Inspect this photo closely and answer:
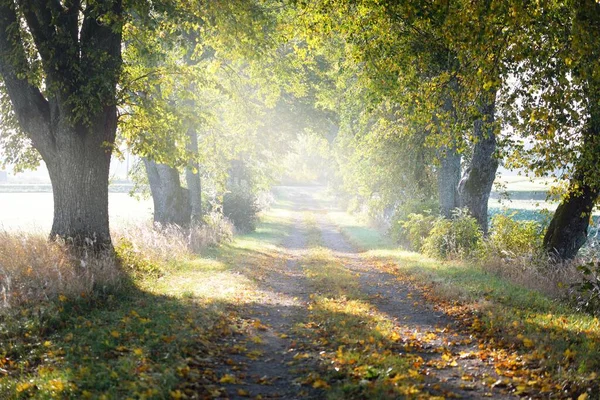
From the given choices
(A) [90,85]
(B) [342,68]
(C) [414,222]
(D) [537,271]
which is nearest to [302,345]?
(A) [90,85]

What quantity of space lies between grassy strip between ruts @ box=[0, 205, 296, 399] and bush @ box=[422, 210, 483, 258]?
8.77 m

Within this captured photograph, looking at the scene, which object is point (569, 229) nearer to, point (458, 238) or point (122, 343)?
point (458, 238)

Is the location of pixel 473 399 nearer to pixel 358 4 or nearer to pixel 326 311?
pixel 326 311

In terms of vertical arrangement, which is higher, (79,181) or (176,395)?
(79,181)

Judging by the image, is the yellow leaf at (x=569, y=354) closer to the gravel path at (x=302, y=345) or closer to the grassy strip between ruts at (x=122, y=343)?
the gravel path at (x=302, y=345)

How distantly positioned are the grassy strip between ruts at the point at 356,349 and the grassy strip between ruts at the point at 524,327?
4.41 feet

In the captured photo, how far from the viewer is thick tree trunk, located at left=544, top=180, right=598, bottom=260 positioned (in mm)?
14586

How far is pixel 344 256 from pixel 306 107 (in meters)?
12.1

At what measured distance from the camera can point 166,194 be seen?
21484mm

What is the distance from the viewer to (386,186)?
A: 28.3m

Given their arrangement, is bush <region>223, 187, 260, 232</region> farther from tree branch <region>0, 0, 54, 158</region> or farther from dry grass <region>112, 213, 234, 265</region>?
tree branch <region>0, 0, 54, 158</region>

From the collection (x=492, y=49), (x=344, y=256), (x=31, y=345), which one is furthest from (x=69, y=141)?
(x=344, y=256)

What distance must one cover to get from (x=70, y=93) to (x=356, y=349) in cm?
836

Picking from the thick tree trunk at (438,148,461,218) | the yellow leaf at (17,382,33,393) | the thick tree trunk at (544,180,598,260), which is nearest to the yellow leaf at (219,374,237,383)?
the yellow leaf at (17,382,33,393)
